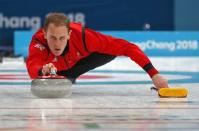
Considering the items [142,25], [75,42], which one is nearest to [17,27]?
[142,25]

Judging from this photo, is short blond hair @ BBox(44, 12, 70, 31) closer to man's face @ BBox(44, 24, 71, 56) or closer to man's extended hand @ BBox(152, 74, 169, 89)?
man's face @ BBox(44, 24, 71, 56)

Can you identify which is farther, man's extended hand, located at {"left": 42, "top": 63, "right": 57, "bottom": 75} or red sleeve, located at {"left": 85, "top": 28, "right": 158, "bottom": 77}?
red sleeve, located at {"left": 85, "top": 28, "right": 158, "bottom": 77}

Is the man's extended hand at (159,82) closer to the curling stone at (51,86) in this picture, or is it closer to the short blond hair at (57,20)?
the curling stone at (51,86)

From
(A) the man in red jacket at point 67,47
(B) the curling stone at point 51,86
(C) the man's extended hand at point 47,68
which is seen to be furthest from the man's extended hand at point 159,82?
(C) the man's extended hand at point 47,68

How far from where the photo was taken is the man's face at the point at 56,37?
11.1ft

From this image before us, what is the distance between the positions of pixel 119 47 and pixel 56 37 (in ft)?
1.85

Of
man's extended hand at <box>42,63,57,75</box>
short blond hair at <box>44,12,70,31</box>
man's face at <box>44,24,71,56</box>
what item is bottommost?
man's extended hand at <box>42,63,57,75</box>

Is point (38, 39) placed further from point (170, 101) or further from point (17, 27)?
point (17, 27)

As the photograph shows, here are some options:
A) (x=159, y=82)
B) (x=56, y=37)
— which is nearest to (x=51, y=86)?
(x=56, y=37)

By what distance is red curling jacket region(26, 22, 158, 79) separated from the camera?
3.68 m

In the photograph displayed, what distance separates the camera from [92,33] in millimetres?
3762

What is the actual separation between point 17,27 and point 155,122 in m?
10.8

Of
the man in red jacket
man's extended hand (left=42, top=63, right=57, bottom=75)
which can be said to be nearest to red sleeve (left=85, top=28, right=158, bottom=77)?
the man in red jacket

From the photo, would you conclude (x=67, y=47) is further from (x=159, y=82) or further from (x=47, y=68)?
(x=159, y=82)
